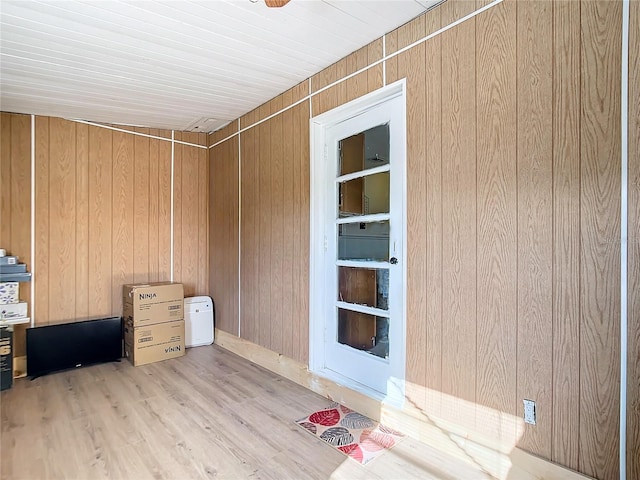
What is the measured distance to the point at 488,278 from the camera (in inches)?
78.6

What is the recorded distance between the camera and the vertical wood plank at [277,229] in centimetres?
355

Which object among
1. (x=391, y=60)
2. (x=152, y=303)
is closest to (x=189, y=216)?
(x=152, y=303)

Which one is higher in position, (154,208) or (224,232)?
(154,208)

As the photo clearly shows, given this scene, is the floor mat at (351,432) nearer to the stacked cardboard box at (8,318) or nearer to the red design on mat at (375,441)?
the red design on mat at (375,441)

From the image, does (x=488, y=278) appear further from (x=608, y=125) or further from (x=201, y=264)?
(x=201, y=264)

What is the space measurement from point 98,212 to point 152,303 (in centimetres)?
122

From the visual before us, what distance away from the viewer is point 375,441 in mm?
2320

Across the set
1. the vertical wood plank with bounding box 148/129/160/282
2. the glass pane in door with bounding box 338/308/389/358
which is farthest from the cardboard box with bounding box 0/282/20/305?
the glass pane in door with bounding box 338/308/389/358

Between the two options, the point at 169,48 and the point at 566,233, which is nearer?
the point at 566,233

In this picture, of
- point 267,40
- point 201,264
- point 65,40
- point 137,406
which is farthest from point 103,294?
point 267,40

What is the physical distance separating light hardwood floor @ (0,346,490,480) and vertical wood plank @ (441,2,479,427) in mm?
445

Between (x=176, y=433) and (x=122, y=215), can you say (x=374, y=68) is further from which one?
(x=122, y=215)

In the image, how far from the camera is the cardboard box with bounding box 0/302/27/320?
11.3 feet

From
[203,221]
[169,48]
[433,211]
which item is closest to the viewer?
[433,211]
